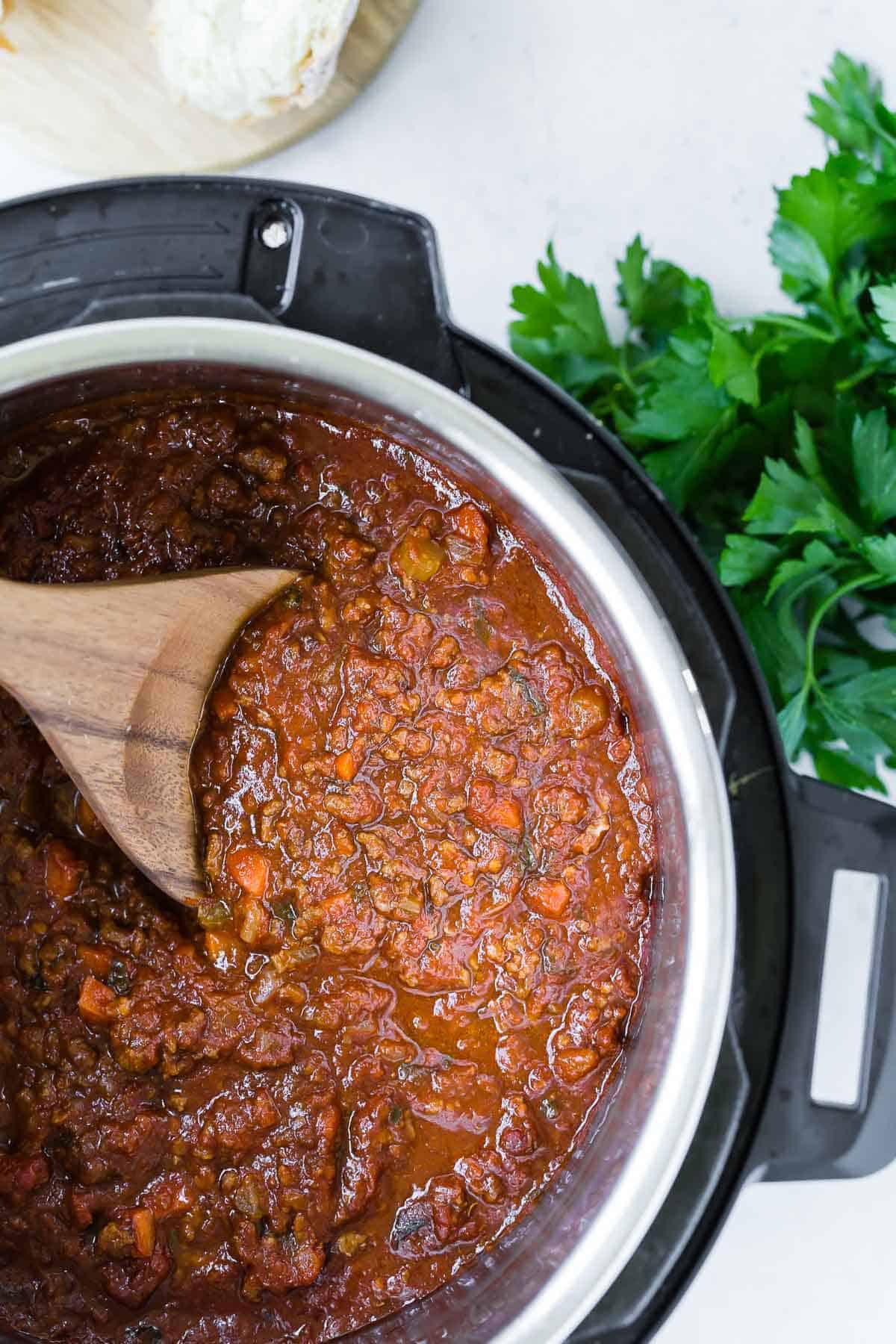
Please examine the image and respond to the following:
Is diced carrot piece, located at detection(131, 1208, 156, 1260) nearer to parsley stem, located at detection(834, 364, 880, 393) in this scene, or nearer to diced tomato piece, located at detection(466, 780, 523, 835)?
diced tomato piece, located at detection(466, 780, 523, 835)

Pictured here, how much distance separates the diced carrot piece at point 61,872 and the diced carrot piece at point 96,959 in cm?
9

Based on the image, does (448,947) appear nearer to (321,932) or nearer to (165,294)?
(321,932)

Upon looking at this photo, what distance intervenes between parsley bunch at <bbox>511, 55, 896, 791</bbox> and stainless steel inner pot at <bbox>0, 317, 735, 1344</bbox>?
0.32m

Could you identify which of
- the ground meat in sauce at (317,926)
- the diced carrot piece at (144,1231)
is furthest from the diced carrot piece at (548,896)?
the diced carrot piece at (144,1231)

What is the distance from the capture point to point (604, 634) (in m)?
1.83

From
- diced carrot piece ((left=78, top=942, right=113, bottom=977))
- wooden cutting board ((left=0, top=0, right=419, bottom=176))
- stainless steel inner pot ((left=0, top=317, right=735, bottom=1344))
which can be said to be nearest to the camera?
stainless steel inner pot ((left=0, top=317, right=735, bottom=1344))

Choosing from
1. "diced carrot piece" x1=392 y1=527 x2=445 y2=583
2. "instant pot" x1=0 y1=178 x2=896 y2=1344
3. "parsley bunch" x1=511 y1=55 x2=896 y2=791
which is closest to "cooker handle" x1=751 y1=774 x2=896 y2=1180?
"instant pot" x1=0 y1=178 x2=896 y2=1344

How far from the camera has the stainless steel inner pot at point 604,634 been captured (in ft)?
5.45

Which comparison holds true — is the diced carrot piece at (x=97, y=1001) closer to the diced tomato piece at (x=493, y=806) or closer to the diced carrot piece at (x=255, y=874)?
the diced carrot piece at (x=255, y=874)

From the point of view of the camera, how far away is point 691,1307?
2.40m

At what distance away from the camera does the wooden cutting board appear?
83.1 inches

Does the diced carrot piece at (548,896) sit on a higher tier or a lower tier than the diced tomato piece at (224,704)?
lower

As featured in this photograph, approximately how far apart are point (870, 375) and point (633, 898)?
953mm

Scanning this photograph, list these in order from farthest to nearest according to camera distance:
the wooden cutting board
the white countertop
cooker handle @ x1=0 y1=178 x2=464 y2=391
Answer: the white countertop
the wooden cutting board
cooker handle @ x1=0 y1=178 x2=464 y2=391
